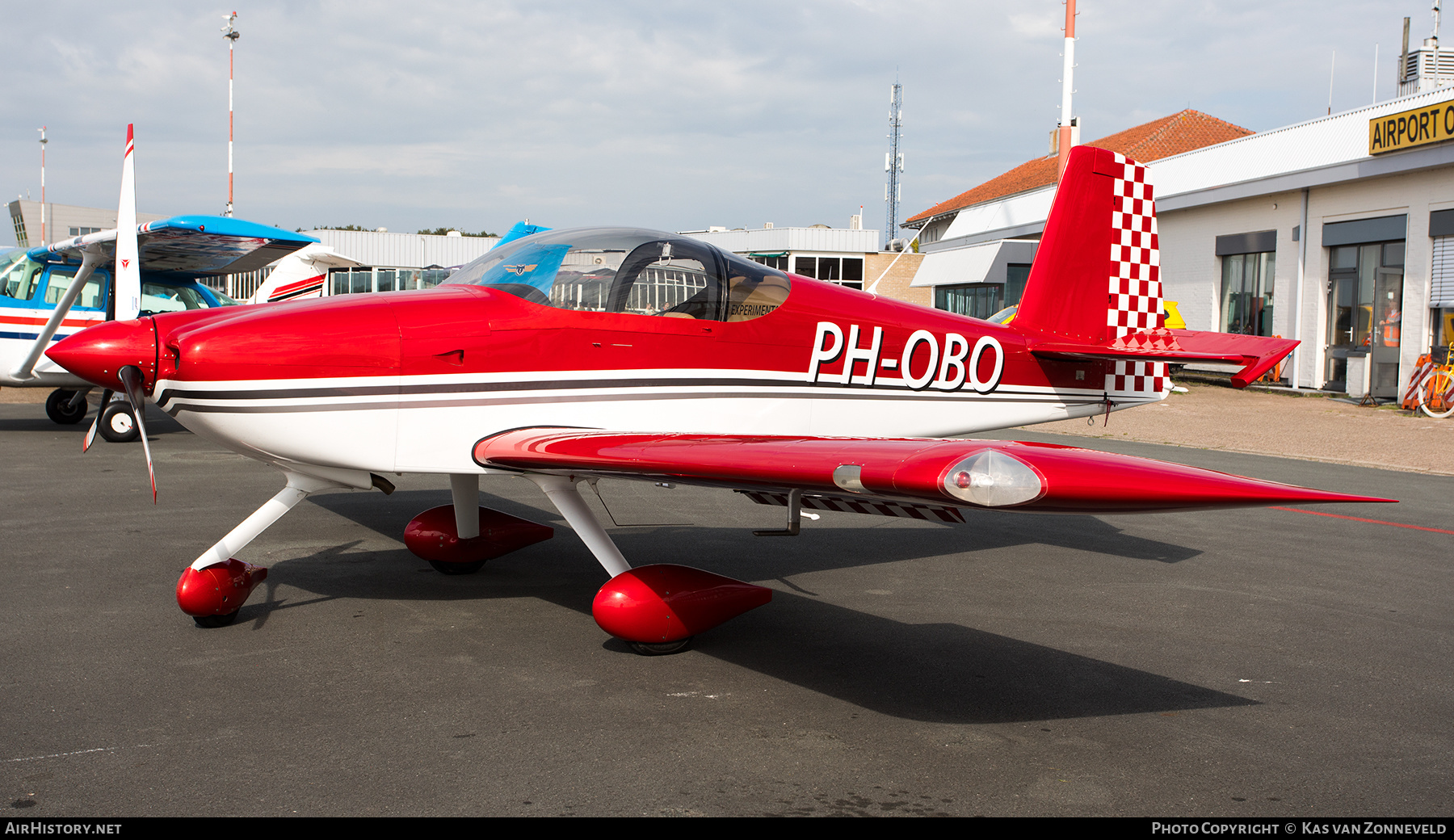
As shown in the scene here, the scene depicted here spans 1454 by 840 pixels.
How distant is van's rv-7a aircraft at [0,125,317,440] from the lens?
34.6ft

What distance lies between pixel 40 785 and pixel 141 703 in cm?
69

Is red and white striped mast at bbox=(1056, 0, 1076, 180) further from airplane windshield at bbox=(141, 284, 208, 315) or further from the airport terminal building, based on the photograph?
airplane windshield at bbox=(141, 284, 208, 315)

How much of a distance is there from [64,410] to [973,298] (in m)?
27.3

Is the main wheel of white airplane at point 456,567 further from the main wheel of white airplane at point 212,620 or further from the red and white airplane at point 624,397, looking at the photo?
the main wheel of white airplane at point 212,620

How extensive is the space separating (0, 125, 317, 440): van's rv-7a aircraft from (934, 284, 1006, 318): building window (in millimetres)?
22746

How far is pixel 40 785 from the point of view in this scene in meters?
2.93

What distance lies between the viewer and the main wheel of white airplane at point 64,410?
524 inches

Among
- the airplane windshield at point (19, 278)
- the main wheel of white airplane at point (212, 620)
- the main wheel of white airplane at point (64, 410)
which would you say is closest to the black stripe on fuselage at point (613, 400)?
the main wheel of white airplane at point (212, 620)

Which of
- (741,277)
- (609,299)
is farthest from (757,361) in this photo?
(609,299)

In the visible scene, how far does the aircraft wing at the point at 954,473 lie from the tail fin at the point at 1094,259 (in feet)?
11.0

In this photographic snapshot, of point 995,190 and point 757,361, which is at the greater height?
point 995,190
